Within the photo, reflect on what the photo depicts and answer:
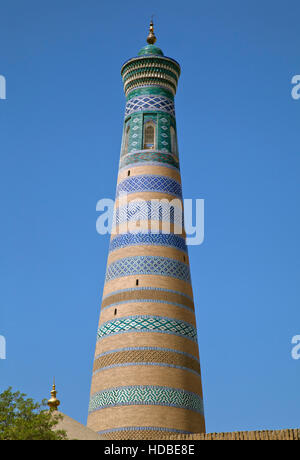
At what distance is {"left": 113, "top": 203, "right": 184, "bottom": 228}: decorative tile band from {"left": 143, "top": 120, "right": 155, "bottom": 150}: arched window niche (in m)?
2.10

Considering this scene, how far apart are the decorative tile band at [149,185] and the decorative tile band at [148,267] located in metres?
2.20

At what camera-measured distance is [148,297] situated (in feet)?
62.9

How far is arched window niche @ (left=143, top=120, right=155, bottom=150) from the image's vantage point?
2206 centimetres

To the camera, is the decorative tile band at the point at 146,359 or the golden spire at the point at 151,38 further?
the golden spire at the point at 151,38

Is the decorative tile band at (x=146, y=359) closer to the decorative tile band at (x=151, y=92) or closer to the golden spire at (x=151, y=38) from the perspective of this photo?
the decorative tile band at (x=151, y=92)

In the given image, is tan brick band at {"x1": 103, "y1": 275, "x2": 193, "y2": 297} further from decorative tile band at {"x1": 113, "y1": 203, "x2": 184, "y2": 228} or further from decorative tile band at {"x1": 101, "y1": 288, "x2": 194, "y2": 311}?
decorative tile band at {"x1": 113, "y1": 203, "x2": 184, "y2": 228}

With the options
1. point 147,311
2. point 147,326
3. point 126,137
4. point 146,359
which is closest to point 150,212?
point 147,311

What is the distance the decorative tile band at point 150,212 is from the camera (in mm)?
20391

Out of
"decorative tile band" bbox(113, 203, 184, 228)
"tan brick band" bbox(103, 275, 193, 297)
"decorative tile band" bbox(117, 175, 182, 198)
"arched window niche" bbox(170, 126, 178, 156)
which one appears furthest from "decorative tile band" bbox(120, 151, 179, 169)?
"tan brick band" bbox(103, 275, 193, 297)

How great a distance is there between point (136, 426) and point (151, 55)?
11545 millimetres

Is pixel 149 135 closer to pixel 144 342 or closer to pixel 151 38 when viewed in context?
pixel 151 38

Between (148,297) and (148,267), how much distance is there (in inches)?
35.6

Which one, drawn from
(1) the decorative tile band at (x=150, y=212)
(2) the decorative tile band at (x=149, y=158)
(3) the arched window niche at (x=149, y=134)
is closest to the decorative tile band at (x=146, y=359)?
(1) the decorative tile band at (x=150, y=212)

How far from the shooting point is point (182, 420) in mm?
17922
